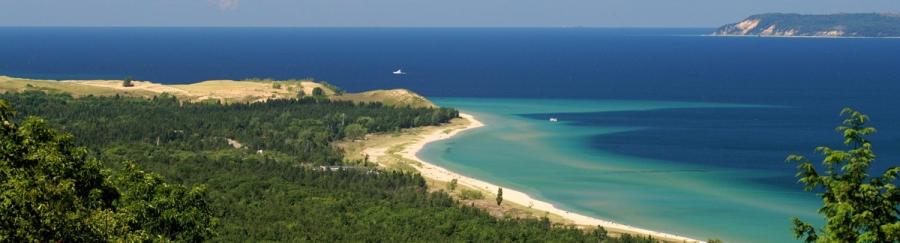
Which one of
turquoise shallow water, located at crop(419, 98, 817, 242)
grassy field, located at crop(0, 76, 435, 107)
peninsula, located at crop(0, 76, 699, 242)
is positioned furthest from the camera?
grassy field, located at crop(0, 76, 435, 107)

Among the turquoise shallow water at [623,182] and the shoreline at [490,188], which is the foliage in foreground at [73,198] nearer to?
the shoreline at [490,188]

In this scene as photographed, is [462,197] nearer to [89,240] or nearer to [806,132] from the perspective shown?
[89,240]

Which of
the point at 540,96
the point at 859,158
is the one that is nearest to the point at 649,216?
the point at 859,158

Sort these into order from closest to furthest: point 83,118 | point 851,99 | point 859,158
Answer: point 859,158 → point 83,118 → point 851,99

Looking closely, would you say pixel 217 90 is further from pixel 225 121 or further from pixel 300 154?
pixel 300 154

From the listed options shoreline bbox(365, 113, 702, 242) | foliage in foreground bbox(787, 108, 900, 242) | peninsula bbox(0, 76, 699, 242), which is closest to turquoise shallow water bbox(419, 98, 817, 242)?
shoreline bbox(365, 113, 702, 242)

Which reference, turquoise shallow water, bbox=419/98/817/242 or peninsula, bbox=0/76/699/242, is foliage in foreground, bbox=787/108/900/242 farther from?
turquoise shallow water, bbox=419/98/817/242
